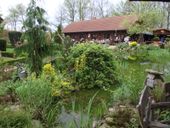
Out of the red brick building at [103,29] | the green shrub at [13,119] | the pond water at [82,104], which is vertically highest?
the red brick building at [103,29]

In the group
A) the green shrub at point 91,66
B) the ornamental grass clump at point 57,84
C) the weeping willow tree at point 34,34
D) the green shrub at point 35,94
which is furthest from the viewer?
the weeping willow tree at point 34,34

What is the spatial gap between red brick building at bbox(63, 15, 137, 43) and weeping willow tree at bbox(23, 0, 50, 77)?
31158 mm

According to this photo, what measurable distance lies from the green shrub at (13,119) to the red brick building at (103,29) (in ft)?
118

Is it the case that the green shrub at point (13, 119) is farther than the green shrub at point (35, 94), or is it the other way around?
the green shrub at point (35, 94)

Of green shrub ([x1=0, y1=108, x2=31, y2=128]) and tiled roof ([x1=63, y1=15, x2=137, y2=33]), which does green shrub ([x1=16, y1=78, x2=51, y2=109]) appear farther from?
tiled roof ([x1=63, y1=15, x2=137, y2=33])

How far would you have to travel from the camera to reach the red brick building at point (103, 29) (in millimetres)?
43969

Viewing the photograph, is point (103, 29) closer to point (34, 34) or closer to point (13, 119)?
point (34, 34)

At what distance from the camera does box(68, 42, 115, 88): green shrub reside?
970 centimetres

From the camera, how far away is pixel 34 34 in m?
10.5

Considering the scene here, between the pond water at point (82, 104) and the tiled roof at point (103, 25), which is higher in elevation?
the tiled roof at point (103, 25)

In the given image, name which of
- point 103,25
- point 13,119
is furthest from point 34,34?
point 103,25

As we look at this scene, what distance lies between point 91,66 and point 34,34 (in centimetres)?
205

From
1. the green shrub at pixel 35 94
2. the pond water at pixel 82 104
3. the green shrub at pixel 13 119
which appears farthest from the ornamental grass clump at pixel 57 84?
the green shrub at pixel 13 119

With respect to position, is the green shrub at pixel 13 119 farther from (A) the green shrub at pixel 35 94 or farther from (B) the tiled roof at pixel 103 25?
(B) the tiled roof at pixel 103 25
